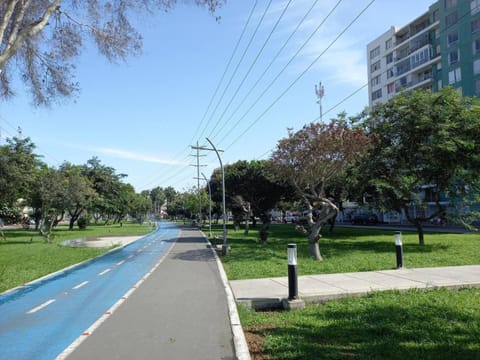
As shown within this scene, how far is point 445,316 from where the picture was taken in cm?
659

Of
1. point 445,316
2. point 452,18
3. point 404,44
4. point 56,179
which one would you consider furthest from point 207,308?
point 404,44

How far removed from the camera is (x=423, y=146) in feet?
59.0

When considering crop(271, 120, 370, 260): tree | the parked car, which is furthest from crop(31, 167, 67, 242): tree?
the parked car

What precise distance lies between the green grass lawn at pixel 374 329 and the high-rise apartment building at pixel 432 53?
125 feet

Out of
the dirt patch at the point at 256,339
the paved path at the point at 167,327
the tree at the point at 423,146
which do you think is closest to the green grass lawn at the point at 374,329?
the dirt patch at the point at 256,339

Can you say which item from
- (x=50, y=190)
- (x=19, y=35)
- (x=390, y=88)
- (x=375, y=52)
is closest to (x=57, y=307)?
(x=19, y=35)

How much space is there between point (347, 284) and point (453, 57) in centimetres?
5033

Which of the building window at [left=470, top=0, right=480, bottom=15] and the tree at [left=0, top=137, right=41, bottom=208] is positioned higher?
the building window at [left=470, top=0, right=480, bottom=15]

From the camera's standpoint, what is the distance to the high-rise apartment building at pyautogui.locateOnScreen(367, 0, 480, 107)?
47.3 metres

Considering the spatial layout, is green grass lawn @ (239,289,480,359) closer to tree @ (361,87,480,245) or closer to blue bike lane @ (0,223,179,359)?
blue bike lane @ (0,223,179,359)

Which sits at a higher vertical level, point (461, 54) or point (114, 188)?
point (461, 54)

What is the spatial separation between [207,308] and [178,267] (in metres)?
7.20

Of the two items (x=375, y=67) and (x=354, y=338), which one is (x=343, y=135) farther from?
(x=375, y=67)

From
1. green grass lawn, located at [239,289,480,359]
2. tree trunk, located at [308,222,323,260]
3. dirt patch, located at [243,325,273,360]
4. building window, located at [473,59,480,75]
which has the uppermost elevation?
building window, located at [473,59,480,75]
